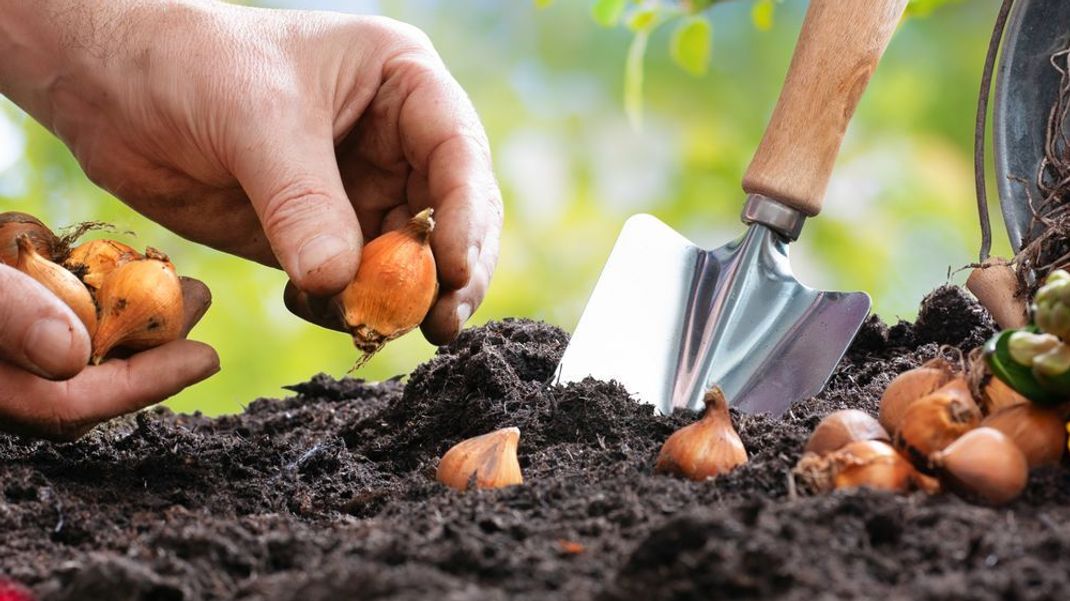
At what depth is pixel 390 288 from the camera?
1291mm

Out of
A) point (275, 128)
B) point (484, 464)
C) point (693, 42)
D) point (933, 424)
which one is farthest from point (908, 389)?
point (693, 42)

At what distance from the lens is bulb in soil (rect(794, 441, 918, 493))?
3.22ft

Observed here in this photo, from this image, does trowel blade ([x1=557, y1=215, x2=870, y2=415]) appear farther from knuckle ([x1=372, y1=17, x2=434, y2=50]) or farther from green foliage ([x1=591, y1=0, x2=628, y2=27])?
green foliage ([x1=591, y1=0, x2=628, y2=27])

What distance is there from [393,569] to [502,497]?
23 centimetres

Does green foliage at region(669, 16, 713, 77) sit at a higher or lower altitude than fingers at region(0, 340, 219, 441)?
higher

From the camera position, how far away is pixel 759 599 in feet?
2.41

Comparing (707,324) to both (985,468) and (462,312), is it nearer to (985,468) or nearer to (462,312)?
(462,312)

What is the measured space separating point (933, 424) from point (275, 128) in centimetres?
84

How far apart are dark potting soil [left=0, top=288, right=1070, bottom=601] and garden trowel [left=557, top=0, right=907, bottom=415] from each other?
69 millimetres

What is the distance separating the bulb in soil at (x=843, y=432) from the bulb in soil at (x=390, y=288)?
482 mm

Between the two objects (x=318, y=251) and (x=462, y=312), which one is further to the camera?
(x=462, y=312)

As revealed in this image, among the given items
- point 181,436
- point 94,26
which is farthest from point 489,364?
point 94,26

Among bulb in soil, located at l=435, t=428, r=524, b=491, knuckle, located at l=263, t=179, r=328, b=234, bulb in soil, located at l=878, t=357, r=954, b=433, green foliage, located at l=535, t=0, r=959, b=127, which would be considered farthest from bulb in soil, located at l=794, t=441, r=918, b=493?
green foliage, located at l=535, t=0, r=959, b=127

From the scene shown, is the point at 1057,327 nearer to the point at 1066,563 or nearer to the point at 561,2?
the point at 1066,563
